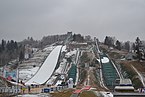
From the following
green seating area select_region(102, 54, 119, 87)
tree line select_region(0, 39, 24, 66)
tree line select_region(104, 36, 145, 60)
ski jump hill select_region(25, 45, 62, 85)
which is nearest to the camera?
green seating area select_region(102, 54, 119, 87)

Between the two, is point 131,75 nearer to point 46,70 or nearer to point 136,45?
point 136,45

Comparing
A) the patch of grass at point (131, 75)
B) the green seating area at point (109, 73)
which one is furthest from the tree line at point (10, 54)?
the patch of grass at point (131, 75)

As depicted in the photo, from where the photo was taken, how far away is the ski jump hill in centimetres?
8528

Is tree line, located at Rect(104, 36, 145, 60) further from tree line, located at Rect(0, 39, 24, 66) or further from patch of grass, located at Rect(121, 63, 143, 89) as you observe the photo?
tree line, located at Rect(0, 39, 24, 66)

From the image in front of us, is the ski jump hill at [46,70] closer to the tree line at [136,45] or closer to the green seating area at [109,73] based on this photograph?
the green seating area at [109,73]

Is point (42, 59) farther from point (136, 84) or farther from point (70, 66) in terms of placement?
point (136, 84)

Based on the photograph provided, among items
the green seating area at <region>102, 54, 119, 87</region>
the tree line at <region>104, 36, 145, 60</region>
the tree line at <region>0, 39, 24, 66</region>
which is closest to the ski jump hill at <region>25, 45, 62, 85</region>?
the green seating area at <region>102, 54, 119, 87</region>

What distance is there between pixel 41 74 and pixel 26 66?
16947mm

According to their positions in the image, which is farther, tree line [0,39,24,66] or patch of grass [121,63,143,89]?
tree line [0,39,24,66]

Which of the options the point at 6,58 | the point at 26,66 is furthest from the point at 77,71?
the point at 6,58

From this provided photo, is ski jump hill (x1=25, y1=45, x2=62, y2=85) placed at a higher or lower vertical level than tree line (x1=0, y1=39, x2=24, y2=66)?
lower

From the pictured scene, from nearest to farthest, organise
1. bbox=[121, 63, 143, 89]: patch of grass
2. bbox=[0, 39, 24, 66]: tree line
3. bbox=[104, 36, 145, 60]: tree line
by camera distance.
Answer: bbox=[121, 63, 143, 89]: patch of grass, bbox=[104, 36, 145, 60]: tree line, bbox=[0, 39, 24, 66]: tree line

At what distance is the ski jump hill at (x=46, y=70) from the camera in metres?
85.3

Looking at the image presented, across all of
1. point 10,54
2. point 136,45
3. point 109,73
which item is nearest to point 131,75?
point 109,73
